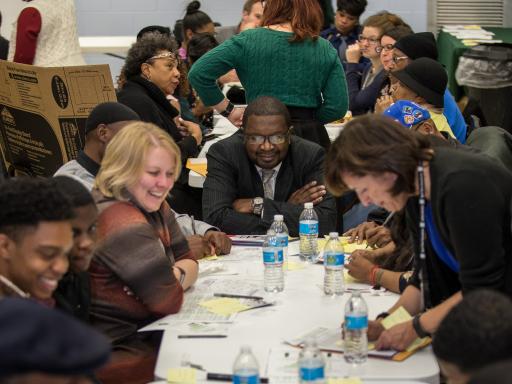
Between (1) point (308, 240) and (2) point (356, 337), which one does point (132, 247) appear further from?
(1) point (308, 240)

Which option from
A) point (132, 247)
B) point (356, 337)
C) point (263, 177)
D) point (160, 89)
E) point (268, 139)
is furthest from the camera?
point (160, 89)

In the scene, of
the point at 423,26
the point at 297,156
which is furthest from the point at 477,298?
the point at 423,26

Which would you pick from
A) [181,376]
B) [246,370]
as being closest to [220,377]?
[181,376]

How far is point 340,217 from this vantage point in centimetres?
527

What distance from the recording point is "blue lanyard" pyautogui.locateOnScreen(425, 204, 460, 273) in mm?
2746

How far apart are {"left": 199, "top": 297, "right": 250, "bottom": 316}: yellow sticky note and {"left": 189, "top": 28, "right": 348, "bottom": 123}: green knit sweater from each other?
1.82 meters

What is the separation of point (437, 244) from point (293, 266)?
1.02 meters

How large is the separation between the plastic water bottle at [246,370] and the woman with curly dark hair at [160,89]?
326cm

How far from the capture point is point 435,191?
2617 mm

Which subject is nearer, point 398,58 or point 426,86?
point 426,86

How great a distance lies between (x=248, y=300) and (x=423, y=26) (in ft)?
26.3

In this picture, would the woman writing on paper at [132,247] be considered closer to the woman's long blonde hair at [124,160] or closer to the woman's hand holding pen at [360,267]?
the woman's long blonde hair at [124,160]

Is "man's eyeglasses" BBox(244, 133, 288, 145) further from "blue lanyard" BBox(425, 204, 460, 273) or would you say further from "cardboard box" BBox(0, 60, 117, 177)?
"blue lanyard" BBox(425, 204, 460, 273)

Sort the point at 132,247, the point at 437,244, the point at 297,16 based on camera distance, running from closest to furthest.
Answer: the point at 437,244 → the point at 132,247 → the point at 297,16
